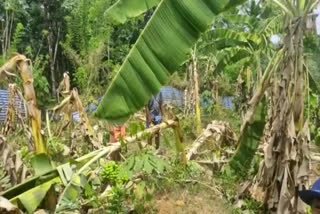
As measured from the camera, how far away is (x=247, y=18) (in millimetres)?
10070

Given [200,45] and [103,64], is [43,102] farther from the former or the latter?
[200,45]

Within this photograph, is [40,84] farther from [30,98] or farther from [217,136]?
[30,98]

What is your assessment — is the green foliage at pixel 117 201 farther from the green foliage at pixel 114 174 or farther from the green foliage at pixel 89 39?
the green foliage at pixel 89 39

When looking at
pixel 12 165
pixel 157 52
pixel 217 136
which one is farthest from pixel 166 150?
pixel 157 52

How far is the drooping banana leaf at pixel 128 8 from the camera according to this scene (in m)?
3.87

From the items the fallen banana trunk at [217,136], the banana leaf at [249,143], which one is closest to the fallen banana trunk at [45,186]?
the banana leaf at [249,143]

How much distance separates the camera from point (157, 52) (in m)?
3.54

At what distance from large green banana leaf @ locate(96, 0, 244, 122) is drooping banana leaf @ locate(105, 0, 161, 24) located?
335 mm

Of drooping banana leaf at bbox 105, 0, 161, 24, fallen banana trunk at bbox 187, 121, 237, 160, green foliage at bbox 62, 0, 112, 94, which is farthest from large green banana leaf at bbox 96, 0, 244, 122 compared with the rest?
green foliage at bbox 62, 0, 112, 94

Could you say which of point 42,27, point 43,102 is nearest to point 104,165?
point 43,102

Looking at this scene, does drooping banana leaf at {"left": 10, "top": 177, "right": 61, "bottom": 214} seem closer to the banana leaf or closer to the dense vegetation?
the dense vegetation

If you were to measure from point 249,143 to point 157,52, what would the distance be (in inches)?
72.0

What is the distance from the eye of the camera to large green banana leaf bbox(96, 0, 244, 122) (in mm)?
3531

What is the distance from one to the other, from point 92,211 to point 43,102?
814cm
